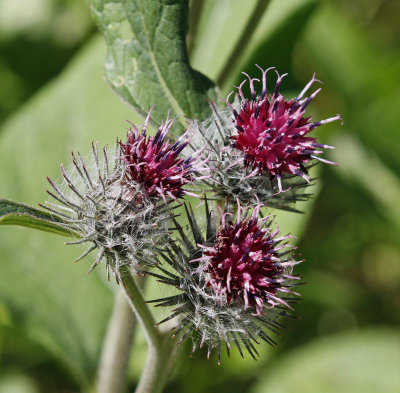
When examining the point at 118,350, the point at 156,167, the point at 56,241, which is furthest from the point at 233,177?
the point at 56,241

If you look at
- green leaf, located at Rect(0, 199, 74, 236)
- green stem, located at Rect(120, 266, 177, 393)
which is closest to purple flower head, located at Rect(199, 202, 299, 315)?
green stem, located at Rect(120, 266, 177, 393)

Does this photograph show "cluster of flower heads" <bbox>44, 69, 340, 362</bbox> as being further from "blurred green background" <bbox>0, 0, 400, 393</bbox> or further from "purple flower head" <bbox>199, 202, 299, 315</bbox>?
"blurred green background" <bbox>0, 0, 400, 393</bbox>

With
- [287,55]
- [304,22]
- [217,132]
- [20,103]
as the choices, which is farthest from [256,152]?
[20,103]

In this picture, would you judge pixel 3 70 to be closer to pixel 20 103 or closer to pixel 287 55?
pixel 20 103

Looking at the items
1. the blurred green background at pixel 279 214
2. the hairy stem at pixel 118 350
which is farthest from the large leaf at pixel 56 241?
the hairy stem at pixel 118 350

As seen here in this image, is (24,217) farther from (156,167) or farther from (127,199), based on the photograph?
(156,167)
